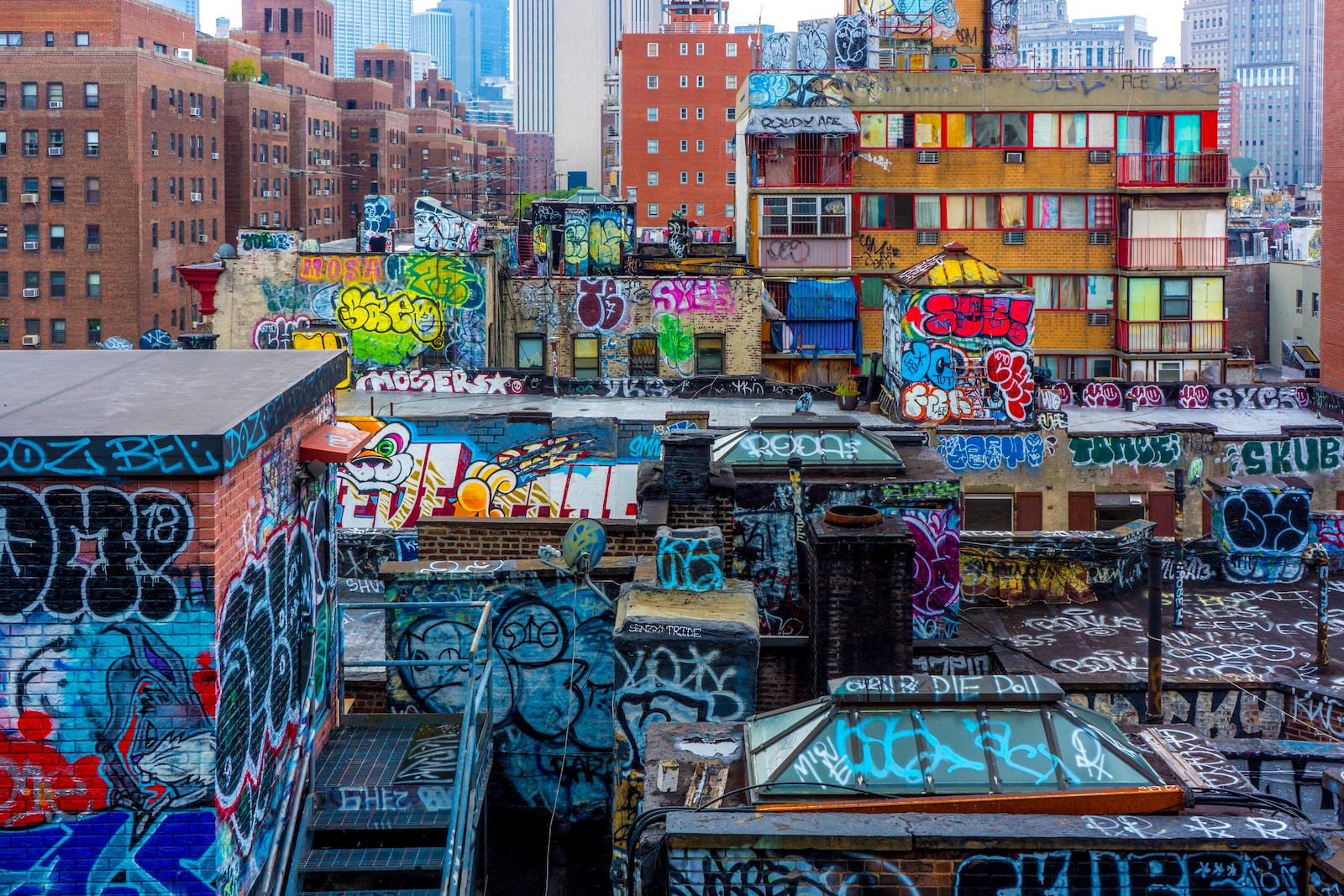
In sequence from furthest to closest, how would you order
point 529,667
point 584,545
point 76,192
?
point 76,192 < point 529,667 < point 584,545

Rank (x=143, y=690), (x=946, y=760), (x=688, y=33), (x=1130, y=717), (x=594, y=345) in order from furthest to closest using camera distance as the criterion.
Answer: (x=688, y=33) → (x=594, y=345) → (x=1130, y=717) → (x=946, y=760) → (x=143, y=690)

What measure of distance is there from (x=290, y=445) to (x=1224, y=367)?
50.5 metres

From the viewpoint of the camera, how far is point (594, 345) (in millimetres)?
41125

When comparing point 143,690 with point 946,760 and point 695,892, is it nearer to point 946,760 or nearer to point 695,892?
point 695,892

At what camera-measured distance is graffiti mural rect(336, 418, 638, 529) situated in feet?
86.4

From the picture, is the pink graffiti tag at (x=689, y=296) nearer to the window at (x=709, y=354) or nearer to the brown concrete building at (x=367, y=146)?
the window at (x=709, y=354)

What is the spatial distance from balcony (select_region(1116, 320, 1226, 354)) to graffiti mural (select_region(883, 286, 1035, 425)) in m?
24.7

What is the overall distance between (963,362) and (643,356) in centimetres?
1204

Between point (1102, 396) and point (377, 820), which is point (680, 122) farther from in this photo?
point (377, 820)

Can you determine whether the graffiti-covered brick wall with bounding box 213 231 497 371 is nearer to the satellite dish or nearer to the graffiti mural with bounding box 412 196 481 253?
the graffiti mural with bounding box 412 196 481 253

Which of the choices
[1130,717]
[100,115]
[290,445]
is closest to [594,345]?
[1130,717]

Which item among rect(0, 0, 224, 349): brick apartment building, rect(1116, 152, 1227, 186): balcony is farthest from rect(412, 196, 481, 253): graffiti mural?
rect(0, 0, 224, 349): brick apartment building

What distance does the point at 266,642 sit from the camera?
983 centimetres

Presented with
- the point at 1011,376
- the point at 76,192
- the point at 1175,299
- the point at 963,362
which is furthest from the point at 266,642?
the point at 76,192
